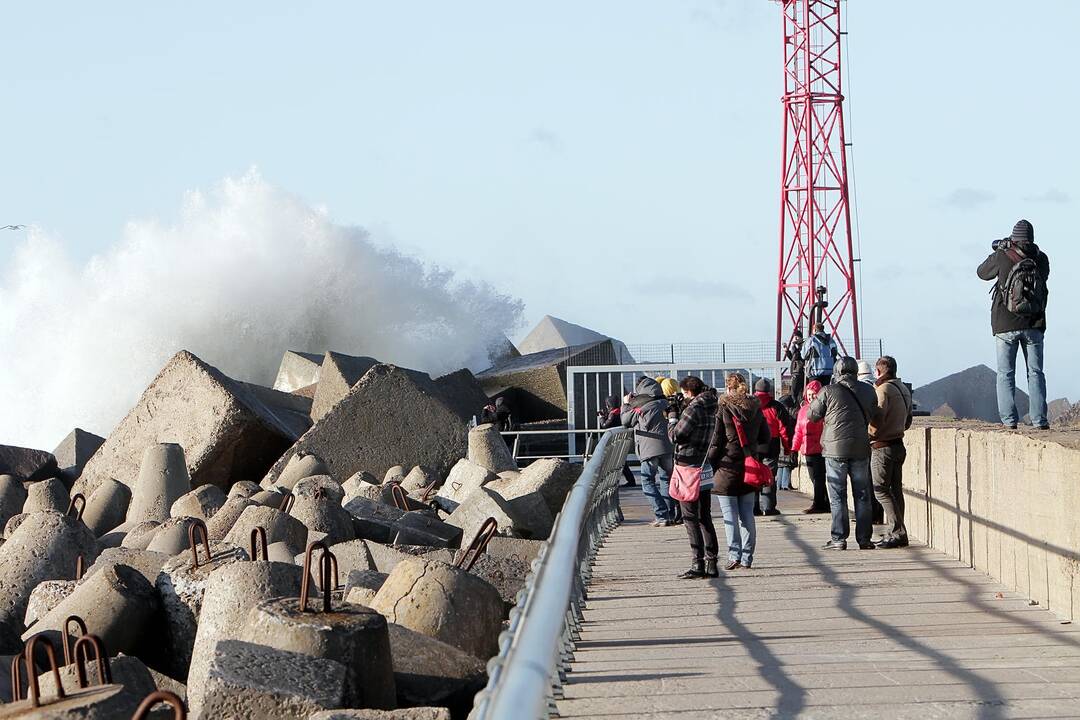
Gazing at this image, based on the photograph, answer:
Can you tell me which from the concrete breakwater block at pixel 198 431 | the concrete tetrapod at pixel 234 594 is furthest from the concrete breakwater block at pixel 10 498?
the concrete tetrapod at pixel 234 594

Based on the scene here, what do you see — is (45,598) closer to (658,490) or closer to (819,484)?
(658,490)

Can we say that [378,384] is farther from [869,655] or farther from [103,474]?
[869,655]

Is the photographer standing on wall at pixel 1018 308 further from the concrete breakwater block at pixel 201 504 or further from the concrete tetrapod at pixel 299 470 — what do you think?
the concrete tetrapod at pixel 299 470

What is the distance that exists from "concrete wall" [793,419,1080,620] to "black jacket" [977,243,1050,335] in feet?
2.69

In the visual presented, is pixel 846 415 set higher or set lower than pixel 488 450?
higher

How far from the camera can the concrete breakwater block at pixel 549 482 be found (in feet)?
50.3

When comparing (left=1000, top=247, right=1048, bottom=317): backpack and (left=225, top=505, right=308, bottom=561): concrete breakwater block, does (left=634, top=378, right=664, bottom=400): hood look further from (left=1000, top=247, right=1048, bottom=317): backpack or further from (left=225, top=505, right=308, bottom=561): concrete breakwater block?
(left=1000, top=247, right=1048, bottom=317): backpack

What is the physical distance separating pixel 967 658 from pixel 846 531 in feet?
14.0

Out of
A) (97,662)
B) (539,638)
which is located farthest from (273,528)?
(539,638)

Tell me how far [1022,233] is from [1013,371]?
927mm

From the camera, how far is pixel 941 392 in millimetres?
45594

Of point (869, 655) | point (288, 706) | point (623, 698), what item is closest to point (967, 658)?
point (869, 655)

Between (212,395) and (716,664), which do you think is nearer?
(716,664)

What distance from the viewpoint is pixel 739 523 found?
1016 centimetres
